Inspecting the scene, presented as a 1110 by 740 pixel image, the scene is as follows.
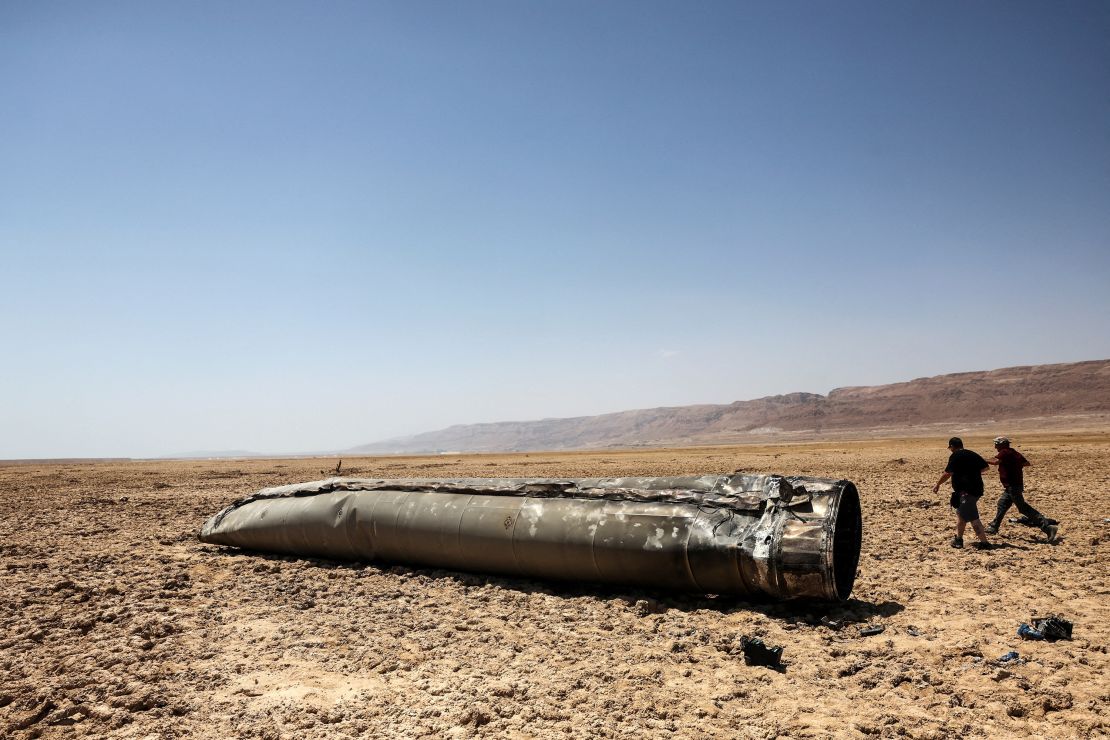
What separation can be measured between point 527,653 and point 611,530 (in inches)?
77.3

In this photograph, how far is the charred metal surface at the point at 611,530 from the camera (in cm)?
631

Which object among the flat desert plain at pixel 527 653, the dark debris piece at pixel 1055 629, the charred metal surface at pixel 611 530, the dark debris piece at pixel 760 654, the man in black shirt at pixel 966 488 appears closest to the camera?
the flat desert plain at pixel 527 653

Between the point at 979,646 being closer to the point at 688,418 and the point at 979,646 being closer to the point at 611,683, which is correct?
the point at 611,683

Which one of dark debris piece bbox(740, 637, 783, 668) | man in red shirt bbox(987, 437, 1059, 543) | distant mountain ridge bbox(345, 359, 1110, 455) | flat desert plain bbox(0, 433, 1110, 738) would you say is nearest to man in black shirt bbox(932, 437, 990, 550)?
flat desert plain bbox(0, 433, 1110, 738)

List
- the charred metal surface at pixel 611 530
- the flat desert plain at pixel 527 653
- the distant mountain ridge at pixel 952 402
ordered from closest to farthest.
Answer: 1. the flat desert plain at pixel 527 653
2. the charred metal surface at pixel 611 530
3. the distant mountain ridge at pixel 952 402

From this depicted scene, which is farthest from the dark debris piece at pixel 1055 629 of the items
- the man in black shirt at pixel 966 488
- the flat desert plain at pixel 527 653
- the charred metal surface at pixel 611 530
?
the man in black shirt at pixel 966 488

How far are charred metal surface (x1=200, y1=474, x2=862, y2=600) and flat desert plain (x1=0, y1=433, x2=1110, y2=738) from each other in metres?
0.33

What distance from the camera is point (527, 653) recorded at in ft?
18.3

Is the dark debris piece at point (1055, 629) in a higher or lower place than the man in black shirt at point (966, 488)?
lower

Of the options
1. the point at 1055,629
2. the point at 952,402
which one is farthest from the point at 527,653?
the point at 952,402

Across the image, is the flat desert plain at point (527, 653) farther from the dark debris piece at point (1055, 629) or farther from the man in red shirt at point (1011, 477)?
the man in red shirt at point (1011, 477)

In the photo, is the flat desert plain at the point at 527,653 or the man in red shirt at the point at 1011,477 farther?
the man in red shirt at the point at 1011,477

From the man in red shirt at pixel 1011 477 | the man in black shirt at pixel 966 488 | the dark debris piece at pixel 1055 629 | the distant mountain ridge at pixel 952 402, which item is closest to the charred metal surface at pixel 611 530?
the dark debris piece at pixel 1055 629

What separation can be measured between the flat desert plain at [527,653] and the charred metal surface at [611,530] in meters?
0.33
